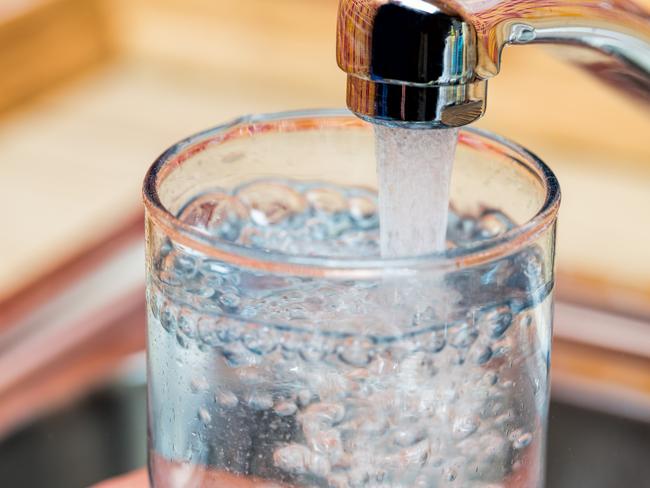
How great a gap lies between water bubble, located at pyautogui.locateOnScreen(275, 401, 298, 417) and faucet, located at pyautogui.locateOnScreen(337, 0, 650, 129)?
0.10m

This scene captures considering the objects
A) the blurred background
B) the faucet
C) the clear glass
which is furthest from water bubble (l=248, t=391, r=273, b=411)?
the blurred background

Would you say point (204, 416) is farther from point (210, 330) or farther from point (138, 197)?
point (138, 197)

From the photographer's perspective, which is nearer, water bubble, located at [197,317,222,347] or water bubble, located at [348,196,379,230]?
water bubble, located at [197,317,222,347]

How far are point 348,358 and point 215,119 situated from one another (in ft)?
3.44

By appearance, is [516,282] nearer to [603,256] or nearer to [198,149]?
[198,149]

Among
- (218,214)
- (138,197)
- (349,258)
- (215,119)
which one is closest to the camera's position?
(349,258)

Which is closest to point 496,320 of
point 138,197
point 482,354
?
point 482,354

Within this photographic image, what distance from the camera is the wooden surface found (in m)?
1.12

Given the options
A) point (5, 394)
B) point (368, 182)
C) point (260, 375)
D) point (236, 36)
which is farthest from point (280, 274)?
point (236, 36)

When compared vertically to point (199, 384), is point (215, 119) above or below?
below

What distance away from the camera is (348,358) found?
368 millimetres

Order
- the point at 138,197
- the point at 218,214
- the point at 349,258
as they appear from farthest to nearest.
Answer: the point at 138,197 < the point at 218,214 < the point at 349,258

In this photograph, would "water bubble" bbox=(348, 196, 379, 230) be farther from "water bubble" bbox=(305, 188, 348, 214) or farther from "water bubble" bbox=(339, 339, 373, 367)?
"water bubble" bbox=(339, 339, 373, 367)

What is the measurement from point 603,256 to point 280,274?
0.78m
